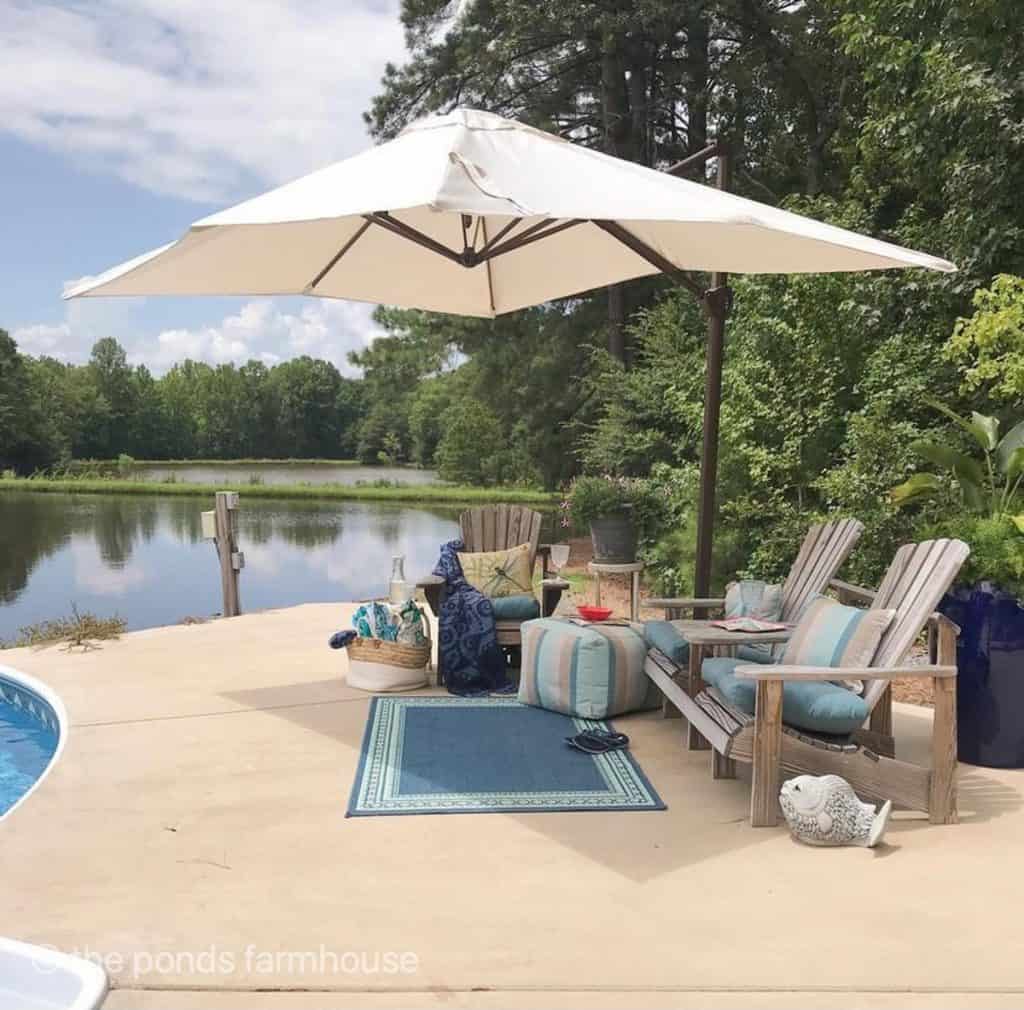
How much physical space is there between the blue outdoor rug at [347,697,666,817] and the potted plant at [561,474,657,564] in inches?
113

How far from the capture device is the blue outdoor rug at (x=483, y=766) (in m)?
3.04

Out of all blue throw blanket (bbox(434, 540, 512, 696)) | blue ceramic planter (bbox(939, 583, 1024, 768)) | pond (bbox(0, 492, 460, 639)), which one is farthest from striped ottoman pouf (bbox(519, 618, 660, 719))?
pond (bbox(0, 492, 460, 639))

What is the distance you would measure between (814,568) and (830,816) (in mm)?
1402

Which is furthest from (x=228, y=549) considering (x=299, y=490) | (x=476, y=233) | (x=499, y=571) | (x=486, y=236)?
(x=299, y=490)

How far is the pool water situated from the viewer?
12.6 feet

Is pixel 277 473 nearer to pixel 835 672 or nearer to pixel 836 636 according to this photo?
pixel 836 636

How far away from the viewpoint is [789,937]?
2.20 m

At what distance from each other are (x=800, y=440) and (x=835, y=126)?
16.0 ft

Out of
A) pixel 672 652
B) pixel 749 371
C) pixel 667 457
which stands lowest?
pixel 672 652

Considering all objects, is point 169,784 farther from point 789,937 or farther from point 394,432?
point 394,432

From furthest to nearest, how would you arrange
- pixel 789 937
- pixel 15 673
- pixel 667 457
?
pixel 667 457
pixel 15 673
pixel 789 937

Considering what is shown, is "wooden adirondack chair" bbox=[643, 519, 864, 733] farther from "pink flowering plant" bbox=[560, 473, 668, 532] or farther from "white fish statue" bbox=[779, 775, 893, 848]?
"pink flowering plant" bbox=[560, 473, 668, 532]

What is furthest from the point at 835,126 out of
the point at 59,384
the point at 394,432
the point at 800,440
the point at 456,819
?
the point at 59,384

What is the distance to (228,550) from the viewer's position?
6625 millimetres
